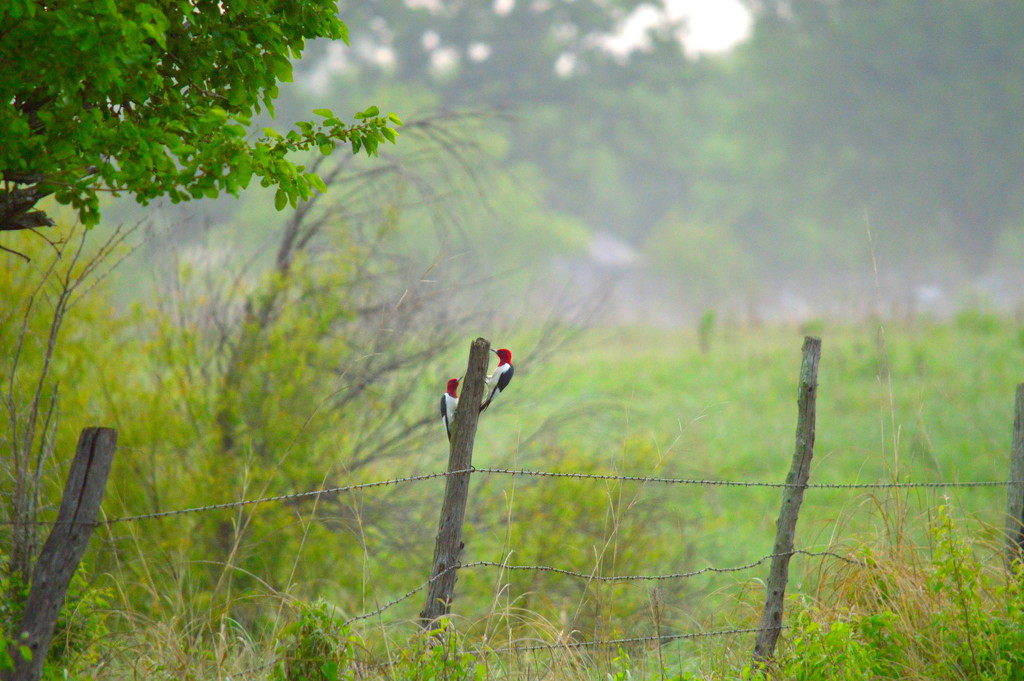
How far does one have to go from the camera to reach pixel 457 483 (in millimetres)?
2906

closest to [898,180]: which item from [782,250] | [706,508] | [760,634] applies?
[782,250]

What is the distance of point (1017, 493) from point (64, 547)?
3865 mm

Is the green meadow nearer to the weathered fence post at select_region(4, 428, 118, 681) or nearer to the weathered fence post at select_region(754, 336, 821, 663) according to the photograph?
the weathered fence post at select_region(754, 336, 821, 663)

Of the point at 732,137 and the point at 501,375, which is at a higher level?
the point at 732,137

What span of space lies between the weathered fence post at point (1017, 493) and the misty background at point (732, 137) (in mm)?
30410

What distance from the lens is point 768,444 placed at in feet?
40.5

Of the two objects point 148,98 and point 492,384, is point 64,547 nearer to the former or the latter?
point 492,384

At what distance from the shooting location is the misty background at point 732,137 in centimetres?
3716

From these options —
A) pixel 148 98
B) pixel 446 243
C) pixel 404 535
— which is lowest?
pixel 404 535

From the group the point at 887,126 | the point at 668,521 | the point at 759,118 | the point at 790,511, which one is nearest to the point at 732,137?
the point at 759,118

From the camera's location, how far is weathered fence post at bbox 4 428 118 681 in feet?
7.92

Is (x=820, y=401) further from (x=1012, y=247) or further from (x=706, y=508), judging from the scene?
(x=1012, y=247)

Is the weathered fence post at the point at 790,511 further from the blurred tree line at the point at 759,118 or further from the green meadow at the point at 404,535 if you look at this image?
the blurred tree line at the point at 759,118

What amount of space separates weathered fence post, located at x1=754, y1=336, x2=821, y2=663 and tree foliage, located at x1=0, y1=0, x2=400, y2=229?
1918 mm
